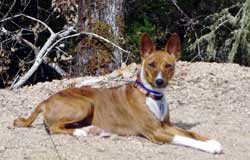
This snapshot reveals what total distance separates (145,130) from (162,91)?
0.44m

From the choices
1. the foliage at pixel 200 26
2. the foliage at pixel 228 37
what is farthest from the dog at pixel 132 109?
the foliage at pixel 228 37

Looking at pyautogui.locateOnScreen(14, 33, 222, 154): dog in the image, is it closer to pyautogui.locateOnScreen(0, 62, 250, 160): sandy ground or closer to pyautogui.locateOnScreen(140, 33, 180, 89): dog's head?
pyautogui.locateOnScreen(140, 33, 180, 89): dog's head

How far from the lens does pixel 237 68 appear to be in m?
12.0

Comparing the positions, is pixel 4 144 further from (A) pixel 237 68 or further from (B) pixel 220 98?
(A) pixel 237 68

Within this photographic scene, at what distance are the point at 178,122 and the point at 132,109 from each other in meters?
1.20

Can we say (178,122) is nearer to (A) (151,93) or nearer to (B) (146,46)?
(A) (151,93)

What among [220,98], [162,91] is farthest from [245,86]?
[162,91]

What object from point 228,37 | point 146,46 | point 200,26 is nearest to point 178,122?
point 146,46

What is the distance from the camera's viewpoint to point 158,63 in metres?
7.55

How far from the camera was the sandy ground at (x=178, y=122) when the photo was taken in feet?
23.3

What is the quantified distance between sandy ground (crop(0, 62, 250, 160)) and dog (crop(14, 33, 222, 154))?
4.5 inches

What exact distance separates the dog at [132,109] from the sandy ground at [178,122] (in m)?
→ 0.11

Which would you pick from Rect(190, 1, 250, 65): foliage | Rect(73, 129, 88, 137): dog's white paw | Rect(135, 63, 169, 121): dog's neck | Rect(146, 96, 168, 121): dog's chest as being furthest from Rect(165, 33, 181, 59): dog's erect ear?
Rect(190, 1, 250, 65): foliage

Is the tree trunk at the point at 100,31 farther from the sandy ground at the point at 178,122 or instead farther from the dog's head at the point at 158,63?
the dog's head at the point at 158,63
